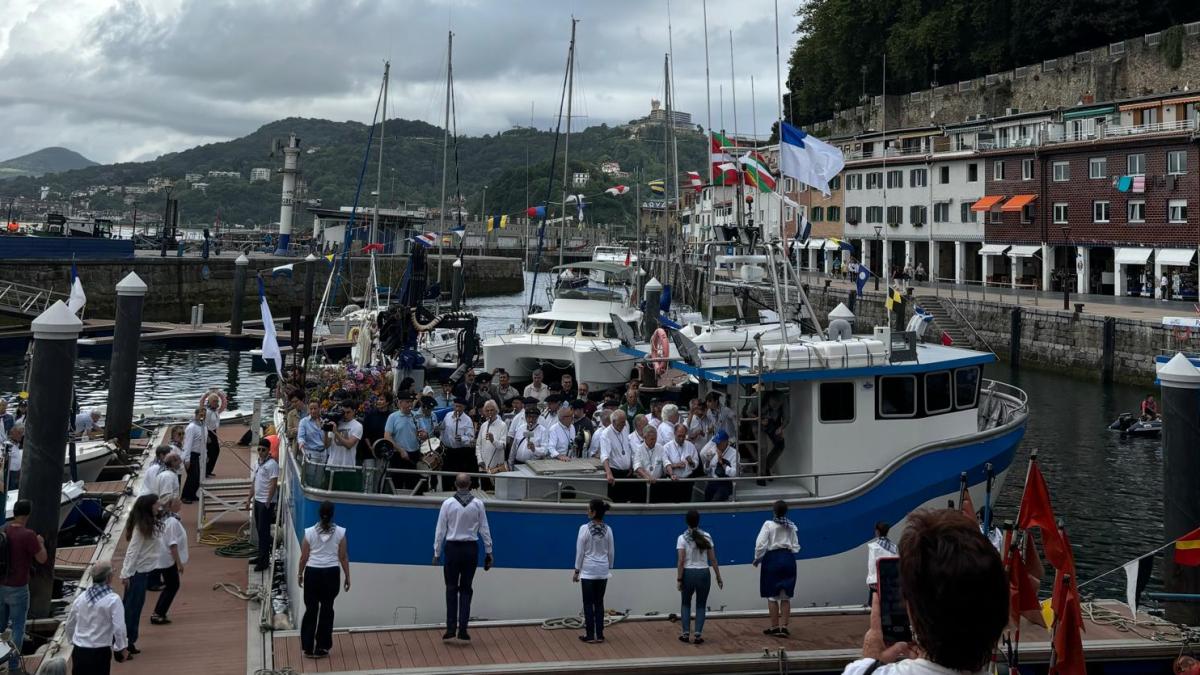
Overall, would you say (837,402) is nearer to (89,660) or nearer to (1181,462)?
(1181,462)

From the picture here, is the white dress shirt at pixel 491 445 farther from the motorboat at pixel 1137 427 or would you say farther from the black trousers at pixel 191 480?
the motorboat at pixel 1137 427

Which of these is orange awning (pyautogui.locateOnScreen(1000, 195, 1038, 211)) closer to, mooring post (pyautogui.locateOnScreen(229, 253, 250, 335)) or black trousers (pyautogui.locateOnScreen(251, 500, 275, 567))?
mooring post (pyautogui.locateOnScreen(229, 253, 250, 335))

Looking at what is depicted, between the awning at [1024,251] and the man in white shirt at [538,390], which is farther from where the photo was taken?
the awning at [1024,251]

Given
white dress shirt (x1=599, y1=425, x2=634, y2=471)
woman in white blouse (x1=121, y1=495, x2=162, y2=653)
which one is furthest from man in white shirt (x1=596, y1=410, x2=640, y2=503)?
woman in white blouse (x1=121, y1=495, x2=162, y2=653)

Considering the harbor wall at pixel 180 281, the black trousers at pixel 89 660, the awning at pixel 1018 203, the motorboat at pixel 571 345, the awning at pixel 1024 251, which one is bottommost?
the black trousers at pixel 89 660

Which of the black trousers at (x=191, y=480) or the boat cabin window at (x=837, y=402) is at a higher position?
the boat cabin window at (x=837, y=402)

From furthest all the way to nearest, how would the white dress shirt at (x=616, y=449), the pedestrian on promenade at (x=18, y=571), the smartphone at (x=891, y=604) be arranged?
the white dress shirt at (x=616, y=449) → the pedestrian on promenade at (x=18, y=571) → the smartphone at (x=891, y=604)

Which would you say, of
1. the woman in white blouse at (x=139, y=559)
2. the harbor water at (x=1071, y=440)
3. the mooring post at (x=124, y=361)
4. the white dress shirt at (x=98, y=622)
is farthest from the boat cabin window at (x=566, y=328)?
the white dress shirt at (x=98, y=622)

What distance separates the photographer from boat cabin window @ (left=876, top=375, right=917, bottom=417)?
1350 cm

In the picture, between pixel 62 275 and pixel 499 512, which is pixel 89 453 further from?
pixel 62 275

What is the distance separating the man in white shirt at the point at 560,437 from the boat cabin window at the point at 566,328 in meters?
14.3

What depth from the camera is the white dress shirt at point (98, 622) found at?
8727 mm

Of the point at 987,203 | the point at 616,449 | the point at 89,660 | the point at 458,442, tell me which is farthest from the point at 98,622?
the point at 987,203

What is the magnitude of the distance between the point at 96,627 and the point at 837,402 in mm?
8547
